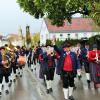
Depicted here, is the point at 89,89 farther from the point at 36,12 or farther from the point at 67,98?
the point at 36,12

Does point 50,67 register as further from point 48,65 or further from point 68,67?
point 68,67

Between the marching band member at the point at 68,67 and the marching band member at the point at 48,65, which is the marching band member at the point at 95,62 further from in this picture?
the marching band member at the point at 48,65

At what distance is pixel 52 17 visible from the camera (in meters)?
35.5

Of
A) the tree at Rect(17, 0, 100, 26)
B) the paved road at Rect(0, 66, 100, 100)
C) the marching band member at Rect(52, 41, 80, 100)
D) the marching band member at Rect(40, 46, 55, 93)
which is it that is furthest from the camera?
the tree at Rect(17, 0, 100, 26)

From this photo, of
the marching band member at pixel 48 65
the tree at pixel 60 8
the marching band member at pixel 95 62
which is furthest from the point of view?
the tree at pixel 60 8

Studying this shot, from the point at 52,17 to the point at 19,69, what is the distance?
10.0 meters

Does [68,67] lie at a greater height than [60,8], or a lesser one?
lesser

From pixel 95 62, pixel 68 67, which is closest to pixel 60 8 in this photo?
pixel 95 62

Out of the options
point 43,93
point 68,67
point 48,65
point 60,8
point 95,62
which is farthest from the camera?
point 60,8

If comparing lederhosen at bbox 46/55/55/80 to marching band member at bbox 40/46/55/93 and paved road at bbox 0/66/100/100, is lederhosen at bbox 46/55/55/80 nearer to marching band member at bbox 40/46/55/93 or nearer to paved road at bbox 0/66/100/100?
marching band member at bbox 40/46/55/93

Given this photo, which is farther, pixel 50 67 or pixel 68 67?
pixel 50 67

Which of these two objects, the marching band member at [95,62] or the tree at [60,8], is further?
the tree at [60,8]

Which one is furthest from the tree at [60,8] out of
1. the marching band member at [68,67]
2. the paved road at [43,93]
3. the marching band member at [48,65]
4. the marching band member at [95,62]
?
the marching band member at [68,67]

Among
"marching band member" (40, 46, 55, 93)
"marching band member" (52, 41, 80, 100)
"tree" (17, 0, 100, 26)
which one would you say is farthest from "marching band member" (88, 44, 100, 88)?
"tree" (17, 0, 100, 26)
